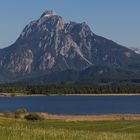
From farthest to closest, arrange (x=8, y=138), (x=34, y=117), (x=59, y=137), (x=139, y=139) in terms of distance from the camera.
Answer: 1. (x=34, y=117)
2. (x=139, y=139)
3. (x=59, y=137)
4. (x=8, y=138)

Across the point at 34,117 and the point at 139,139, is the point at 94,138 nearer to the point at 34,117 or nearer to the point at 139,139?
the point at 139,139

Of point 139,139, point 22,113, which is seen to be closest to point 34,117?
point 22,113

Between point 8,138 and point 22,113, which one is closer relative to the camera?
point 8,138

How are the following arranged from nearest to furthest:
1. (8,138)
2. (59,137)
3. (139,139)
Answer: (8,138)
(59,137)
(139,139)

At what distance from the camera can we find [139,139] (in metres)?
19.8

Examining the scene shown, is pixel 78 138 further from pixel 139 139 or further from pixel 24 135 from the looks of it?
pixel 139 139

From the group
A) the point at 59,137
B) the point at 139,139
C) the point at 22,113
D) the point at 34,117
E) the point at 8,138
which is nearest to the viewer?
the point at 8,138

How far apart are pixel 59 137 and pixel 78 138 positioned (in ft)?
2.31

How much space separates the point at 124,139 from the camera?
18141 mm

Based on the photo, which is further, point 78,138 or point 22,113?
point 22,113

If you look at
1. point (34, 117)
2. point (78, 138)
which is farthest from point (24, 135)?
point (34, 117)

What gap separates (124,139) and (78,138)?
1.72 metres

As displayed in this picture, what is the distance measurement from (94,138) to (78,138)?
0.60 meters

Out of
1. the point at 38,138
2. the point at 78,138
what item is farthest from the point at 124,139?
the point at 38,138
